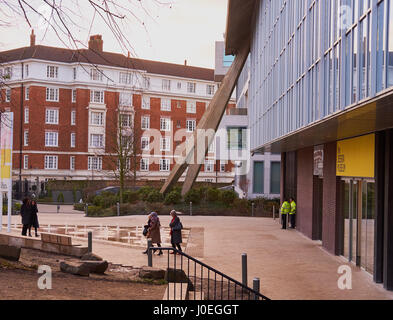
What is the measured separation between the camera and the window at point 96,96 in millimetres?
67688

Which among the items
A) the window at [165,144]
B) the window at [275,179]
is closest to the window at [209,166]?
the window at [165,144]

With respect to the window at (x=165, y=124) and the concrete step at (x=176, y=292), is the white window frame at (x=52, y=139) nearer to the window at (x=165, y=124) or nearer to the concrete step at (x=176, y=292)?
the window at (x=165, y=124)

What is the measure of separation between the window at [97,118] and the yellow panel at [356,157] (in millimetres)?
52772

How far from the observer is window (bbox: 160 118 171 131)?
7350cm

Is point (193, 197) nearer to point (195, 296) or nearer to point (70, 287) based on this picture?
point (195, 296)

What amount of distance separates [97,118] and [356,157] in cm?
5554

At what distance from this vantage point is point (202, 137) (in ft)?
128

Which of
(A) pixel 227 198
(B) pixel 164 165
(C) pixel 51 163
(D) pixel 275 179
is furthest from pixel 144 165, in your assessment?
(A) pixel 227 198

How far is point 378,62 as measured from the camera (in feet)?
31.3

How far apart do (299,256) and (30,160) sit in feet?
174

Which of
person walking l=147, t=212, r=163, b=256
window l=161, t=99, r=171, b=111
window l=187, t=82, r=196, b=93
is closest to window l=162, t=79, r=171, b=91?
window l=161, t=99, r=171, b=111
